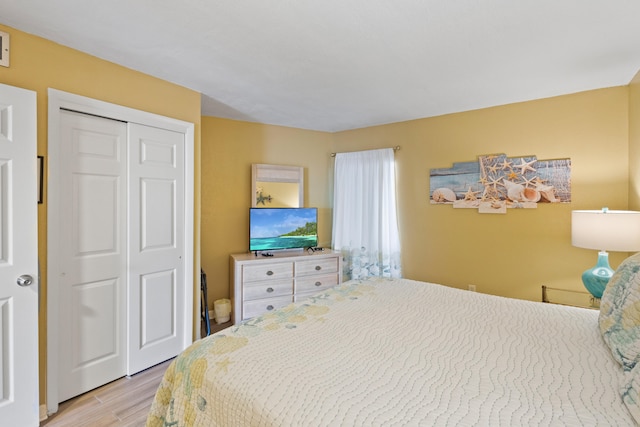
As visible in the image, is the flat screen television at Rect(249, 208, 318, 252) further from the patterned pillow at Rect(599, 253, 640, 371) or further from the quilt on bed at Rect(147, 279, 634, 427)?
the patterned pillow at Rect(599, 253, 640, 371)

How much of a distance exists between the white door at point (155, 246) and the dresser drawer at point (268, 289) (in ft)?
2.42

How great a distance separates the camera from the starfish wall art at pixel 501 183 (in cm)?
289

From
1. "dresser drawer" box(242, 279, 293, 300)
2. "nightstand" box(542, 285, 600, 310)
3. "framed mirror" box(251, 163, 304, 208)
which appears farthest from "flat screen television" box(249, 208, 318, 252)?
"nightstand" box(542, 285, 600, 310)

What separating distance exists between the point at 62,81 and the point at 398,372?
261cm

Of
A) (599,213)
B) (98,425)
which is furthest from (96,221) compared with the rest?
Result: (599,213)

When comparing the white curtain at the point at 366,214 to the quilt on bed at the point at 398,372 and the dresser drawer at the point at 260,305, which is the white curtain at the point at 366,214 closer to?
the dresser drawer at the point at 260,305

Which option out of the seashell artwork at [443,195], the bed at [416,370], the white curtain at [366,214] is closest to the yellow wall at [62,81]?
the bed at [416,370]

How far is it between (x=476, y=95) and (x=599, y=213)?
142 centimetres

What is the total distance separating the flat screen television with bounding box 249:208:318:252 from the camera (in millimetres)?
3668

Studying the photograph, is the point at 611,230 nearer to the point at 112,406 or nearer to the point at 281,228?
the point at 281,228

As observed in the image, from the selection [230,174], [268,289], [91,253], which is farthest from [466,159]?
[91,253]

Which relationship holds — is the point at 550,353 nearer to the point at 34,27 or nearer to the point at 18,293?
the point at 18,293

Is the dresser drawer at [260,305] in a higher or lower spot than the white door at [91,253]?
lower

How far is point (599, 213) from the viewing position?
2209 mm
